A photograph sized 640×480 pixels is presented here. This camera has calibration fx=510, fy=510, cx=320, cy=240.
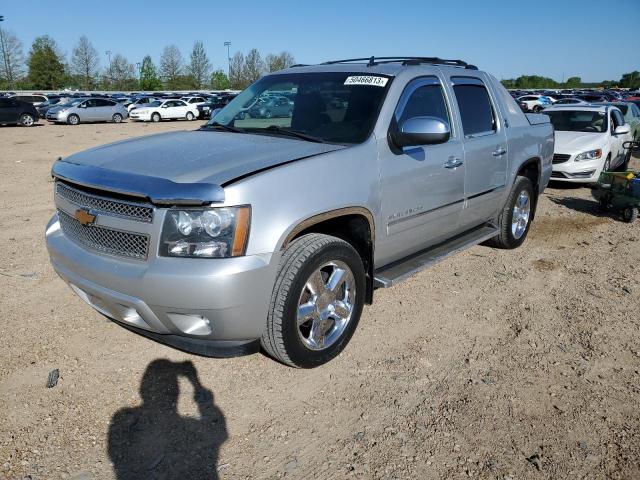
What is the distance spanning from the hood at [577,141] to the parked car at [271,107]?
7.39 meters

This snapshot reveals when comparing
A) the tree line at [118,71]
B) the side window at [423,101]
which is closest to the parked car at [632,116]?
the side window at [423,101]

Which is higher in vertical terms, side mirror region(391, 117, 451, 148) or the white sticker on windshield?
the white sticker on windshield

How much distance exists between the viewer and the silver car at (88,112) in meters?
29.1

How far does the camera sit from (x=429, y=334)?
12.8ft

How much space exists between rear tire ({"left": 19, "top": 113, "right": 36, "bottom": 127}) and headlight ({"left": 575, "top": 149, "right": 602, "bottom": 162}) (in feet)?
89.1

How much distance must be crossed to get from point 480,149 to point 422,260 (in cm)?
124

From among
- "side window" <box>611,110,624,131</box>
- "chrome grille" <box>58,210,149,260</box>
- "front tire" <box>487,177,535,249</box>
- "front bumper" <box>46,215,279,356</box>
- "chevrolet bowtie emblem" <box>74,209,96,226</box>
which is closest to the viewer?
"front bumper" <box>46,215,279,356</box>

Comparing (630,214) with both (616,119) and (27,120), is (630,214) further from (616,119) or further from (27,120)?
(27,120)

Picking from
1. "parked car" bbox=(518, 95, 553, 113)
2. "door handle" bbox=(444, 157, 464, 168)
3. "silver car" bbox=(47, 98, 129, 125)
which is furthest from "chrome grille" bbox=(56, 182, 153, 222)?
"parked car" bbox=(518, 95, 553, 113)

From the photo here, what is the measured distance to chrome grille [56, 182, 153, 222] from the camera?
272 cm

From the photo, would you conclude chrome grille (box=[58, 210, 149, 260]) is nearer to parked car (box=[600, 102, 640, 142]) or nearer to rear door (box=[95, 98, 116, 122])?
parked car (box=[600, 102, 640, 142])

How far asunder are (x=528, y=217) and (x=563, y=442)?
384 cm

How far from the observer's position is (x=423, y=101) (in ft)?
13.2

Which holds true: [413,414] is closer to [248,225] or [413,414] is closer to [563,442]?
[563,442]
